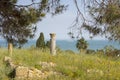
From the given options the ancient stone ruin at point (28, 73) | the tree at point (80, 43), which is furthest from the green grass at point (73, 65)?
the tree at point (80, 43)

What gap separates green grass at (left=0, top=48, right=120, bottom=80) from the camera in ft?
38.6

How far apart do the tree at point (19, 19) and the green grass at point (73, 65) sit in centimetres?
74

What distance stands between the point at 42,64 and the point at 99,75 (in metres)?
1.76

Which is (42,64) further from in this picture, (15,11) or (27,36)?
(15,11)

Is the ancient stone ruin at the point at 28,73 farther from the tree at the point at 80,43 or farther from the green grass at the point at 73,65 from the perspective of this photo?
the tree at the point at 80,43

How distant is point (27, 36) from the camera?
12.8m

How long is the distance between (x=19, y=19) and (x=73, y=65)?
215 centimetres

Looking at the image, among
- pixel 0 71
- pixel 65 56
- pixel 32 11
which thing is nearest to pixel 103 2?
pixel 32 11

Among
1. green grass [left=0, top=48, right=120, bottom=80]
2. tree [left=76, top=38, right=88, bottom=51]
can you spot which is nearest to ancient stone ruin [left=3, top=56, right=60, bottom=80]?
green grass [left=0, top=48, right=120, bottom=80]

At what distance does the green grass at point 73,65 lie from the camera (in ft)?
38.6

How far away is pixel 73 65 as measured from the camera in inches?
524

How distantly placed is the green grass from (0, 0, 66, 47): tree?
74 cm

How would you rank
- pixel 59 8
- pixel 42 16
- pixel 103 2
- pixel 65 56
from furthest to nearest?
pixel 65 56
pixel 42 16
pixel 59 8
pixel 103 2

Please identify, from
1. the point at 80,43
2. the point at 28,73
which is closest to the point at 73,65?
the point at 80,43
